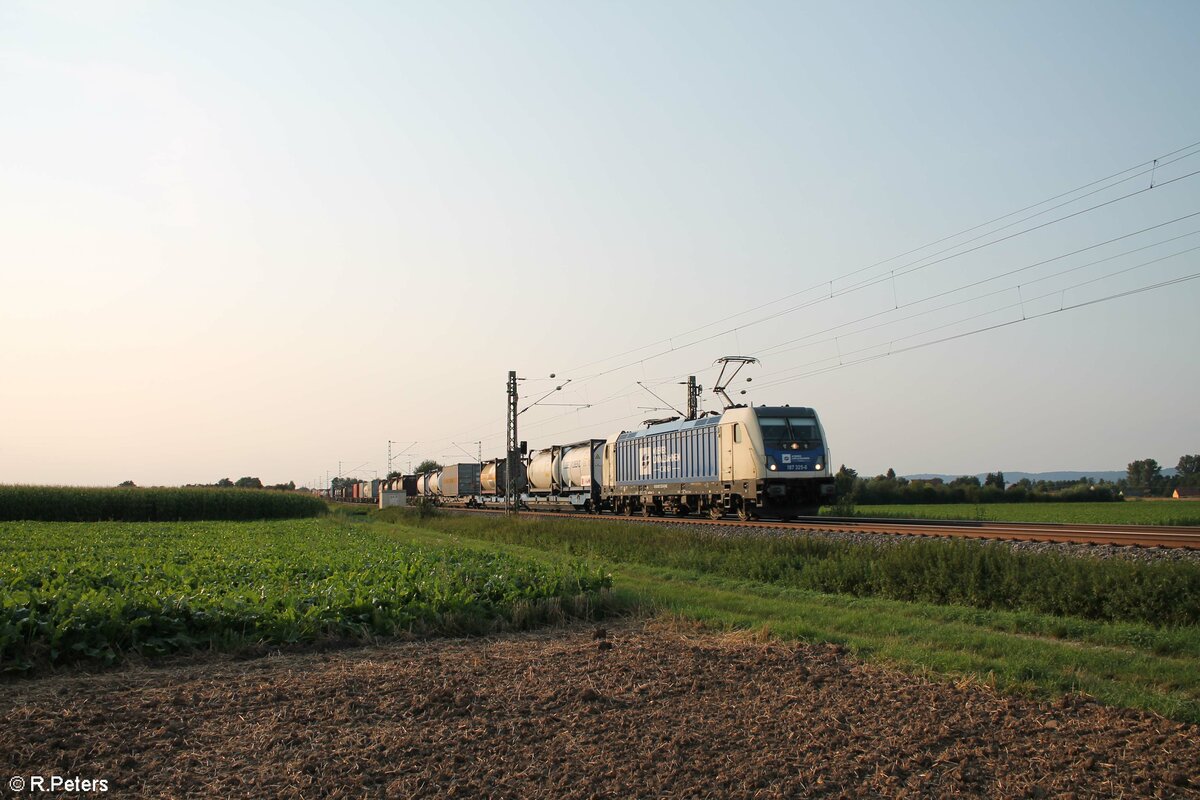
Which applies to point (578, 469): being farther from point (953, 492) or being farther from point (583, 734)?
point (583, 734)

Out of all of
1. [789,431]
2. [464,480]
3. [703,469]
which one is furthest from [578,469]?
[464,480]

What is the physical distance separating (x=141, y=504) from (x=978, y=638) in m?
50.0

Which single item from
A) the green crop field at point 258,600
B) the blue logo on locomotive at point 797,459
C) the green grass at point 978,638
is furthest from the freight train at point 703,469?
the green crop field at point 258,600

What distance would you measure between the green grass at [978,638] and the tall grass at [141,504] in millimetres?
42391

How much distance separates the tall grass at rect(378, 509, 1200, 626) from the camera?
38.0ft

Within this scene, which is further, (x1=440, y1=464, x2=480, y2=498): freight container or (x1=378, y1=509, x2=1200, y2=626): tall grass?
(x1=440, y1=464, x2=480, y2=498): freight container

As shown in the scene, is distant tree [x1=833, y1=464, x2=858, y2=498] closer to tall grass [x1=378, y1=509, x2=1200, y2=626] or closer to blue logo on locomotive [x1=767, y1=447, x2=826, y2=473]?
blue logo on locomotive [x1=767, y1=447, x2=826, y2=473]

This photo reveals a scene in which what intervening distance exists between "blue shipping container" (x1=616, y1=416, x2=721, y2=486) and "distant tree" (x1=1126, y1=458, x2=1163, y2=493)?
3814 inches

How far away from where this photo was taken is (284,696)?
304 inches

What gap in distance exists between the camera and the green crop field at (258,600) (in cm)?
950

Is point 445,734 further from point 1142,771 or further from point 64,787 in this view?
point 1142,771

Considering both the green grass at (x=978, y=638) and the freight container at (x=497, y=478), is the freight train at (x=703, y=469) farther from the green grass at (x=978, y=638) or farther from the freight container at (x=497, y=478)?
the green grass at (x=978, y=638)

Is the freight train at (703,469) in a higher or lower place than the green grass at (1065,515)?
higher

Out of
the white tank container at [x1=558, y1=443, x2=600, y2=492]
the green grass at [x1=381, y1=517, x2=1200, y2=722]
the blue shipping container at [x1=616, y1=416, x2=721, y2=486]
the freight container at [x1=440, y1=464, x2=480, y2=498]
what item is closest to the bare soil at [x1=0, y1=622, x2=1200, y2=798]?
the green grass at [x1=381, y1=517, x2=1200, y2=722]
